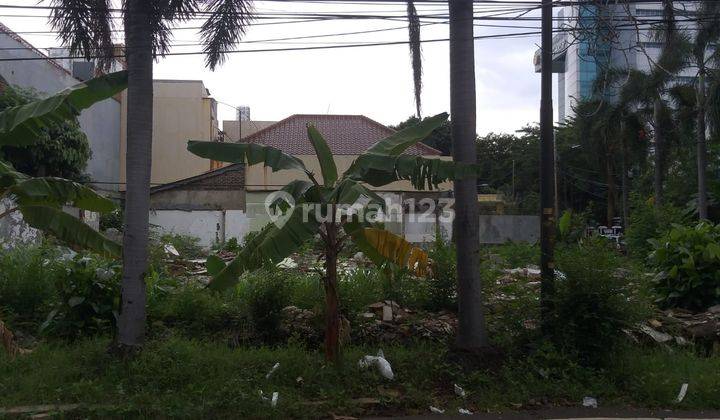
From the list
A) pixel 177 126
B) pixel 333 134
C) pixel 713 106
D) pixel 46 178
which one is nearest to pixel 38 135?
pixel 46 178

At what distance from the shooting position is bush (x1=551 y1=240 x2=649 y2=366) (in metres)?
7.55

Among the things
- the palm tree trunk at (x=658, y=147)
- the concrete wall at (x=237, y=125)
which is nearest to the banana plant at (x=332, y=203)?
the palm tree trunk at (x=658, y=147)

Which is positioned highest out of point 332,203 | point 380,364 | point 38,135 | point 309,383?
point 38,135

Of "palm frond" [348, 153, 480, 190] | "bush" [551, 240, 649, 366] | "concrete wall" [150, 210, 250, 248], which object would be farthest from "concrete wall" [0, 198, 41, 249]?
"concrete wall" [150, 210, 250, 248]

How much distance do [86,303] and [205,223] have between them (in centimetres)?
1889

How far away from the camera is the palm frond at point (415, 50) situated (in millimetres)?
9836

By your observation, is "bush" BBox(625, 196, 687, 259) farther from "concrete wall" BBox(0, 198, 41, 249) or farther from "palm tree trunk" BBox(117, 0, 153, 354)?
"concrete wall" BBox(0, 198, 41, 249)

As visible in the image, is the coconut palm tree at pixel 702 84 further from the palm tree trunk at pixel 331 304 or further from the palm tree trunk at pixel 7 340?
the palm tree trunk at pixel 7 340

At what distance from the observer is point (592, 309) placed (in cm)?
761

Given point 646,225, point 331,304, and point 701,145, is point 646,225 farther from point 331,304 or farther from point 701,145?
point 331,304


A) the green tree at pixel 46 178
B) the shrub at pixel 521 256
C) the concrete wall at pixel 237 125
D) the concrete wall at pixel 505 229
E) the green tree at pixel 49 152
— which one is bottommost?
the shrub at pixel 521 256

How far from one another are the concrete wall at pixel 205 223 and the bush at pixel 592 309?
19923mm

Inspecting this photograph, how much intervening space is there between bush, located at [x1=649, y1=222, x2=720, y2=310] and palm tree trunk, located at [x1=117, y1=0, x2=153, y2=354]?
8057mm

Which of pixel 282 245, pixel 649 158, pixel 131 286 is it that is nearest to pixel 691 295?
pixel 282 245
